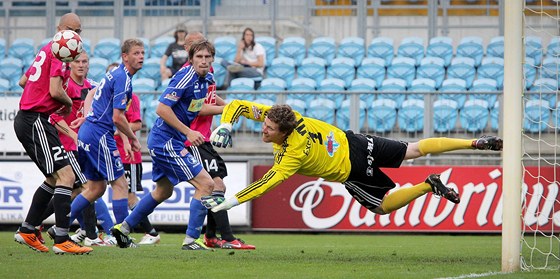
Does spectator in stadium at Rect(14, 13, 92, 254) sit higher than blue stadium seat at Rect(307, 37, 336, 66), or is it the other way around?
blue stadium seat at Rect(307, 37, 336, 66)

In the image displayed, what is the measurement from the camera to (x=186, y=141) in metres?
10.9

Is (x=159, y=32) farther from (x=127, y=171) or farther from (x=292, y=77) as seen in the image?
(x=127, y=171)

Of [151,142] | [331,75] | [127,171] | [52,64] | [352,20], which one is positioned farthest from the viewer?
[352,20]

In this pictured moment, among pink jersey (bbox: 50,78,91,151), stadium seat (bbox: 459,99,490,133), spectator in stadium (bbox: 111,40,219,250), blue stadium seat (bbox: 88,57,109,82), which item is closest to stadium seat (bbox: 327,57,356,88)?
stadium seat (bbox: 459,99,490,133)

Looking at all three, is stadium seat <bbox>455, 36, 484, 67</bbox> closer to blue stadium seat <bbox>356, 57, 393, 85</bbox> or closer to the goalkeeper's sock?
blue stadium seat <bbox>356, 57, 393, 85</bbox>

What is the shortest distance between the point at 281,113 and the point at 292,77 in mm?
9955

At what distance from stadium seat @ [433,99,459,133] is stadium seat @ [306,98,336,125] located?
1681 mm

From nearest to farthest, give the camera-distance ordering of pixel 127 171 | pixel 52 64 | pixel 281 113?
pixel 281 113, pixel 52 64, pixel 127 171

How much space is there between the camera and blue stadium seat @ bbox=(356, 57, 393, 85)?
18.3 m

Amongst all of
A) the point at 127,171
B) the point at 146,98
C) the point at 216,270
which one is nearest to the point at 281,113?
the point at 216,270

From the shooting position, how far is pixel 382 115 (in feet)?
52.2

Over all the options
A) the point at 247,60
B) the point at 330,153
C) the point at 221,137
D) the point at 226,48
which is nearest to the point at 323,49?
the point at 247,60

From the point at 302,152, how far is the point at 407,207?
7.15 meters

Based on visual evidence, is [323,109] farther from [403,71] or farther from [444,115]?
[403,71]
